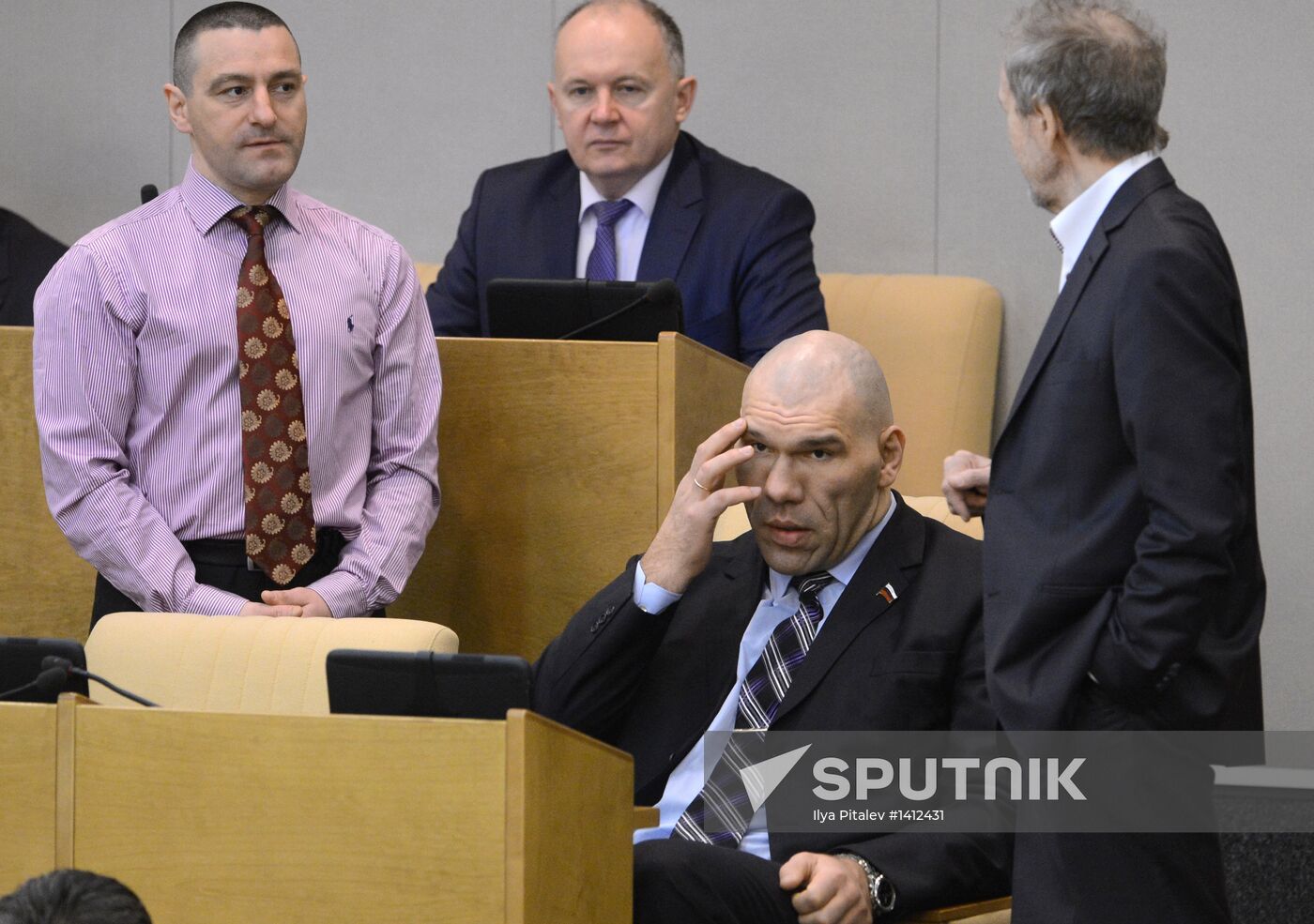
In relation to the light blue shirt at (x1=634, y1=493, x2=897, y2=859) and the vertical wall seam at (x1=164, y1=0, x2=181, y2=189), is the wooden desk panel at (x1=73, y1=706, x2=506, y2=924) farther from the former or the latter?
the vertical wall seam at (x1=164, y1=0, x2=181, y2=189)

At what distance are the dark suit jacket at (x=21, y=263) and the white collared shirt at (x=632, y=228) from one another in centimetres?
126

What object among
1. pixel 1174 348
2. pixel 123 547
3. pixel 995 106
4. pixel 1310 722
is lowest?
pixel 1310 722

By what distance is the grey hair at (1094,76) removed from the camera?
7.12 ft

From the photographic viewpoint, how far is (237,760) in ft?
6.66

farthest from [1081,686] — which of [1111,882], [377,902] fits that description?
[377,902]

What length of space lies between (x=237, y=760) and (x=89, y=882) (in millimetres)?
497

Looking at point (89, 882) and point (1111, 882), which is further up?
point (89, 882)

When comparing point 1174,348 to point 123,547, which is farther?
point 123,547

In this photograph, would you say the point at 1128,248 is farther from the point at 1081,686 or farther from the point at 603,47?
the point at 603,47

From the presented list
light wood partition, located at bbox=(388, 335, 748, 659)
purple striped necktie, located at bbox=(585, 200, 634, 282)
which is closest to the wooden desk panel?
light wood partition, located at bbox=(388, 335, 748, 659)

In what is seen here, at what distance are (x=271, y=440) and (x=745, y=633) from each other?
2.63 ft

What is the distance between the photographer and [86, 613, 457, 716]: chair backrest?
241cm

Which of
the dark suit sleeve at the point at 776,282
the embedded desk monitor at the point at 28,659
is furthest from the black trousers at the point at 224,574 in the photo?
the dark suit sleeve at the point at 776,282

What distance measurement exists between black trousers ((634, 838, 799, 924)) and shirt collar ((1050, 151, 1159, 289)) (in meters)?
0.82
